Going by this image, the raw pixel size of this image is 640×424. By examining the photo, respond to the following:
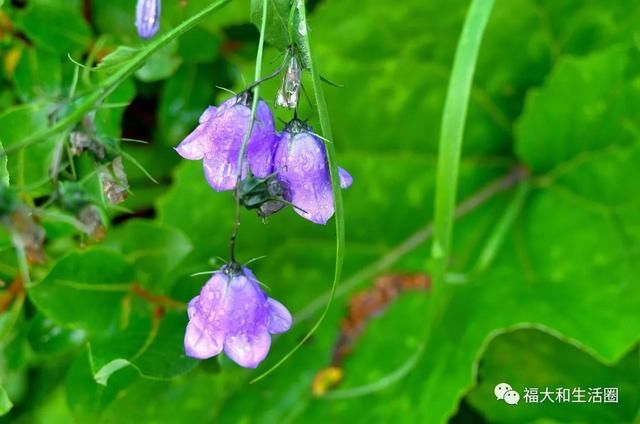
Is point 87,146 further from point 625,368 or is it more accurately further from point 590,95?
point 625,368

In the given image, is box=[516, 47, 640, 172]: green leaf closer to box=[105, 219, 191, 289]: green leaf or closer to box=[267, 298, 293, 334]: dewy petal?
box=[105, 219, 191, 289]: green leaf

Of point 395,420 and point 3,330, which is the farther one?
point 395,420

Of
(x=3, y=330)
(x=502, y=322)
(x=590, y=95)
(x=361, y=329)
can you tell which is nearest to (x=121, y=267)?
(x=3, y=330)

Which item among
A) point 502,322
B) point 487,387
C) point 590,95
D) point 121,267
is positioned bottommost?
point 487,387

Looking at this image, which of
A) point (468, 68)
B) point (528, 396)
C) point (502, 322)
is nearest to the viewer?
point (468, 68)

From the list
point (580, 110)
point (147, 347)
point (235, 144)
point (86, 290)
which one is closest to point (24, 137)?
point (86, 290)
